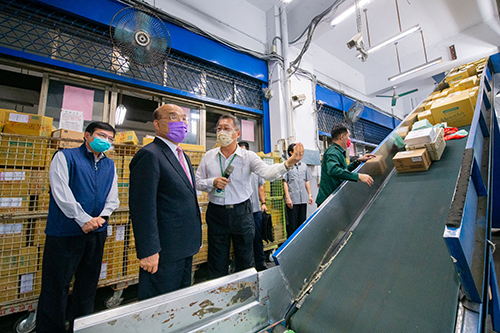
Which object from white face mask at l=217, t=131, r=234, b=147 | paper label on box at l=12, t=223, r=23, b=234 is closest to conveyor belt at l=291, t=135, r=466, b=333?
white face mask at l=217, t=131, r=234, b=147

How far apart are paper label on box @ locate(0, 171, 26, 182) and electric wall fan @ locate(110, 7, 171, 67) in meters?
1.57

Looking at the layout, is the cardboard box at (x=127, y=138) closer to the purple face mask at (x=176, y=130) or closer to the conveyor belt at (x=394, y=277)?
the purple face mask at (x=176, y=130)

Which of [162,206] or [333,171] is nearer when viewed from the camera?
[162,206]

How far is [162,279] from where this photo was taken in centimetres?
111

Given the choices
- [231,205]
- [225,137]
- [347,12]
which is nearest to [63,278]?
[231,205]

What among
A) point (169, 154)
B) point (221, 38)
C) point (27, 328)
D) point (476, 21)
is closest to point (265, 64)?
point (221, 38)

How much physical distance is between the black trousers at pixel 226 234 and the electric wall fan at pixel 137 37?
205 cm

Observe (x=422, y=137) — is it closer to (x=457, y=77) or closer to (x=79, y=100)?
(x=457, y=77)

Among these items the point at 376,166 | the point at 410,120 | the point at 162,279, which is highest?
the point at 410,120

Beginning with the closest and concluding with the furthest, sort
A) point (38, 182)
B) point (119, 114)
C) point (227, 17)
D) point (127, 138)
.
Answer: point (38, 182)
point (127, 138)
point (119, 114)
point (227, 17)

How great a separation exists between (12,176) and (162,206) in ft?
5.22

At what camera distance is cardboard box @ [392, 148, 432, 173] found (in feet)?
6.49

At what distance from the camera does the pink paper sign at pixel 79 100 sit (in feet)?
8.34

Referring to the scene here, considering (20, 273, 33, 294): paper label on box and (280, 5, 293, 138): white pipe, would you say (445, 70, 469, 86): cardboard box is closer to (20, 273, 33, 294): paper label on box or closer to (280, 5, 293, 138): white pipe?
(280, 5, 293, 138): white pipe
